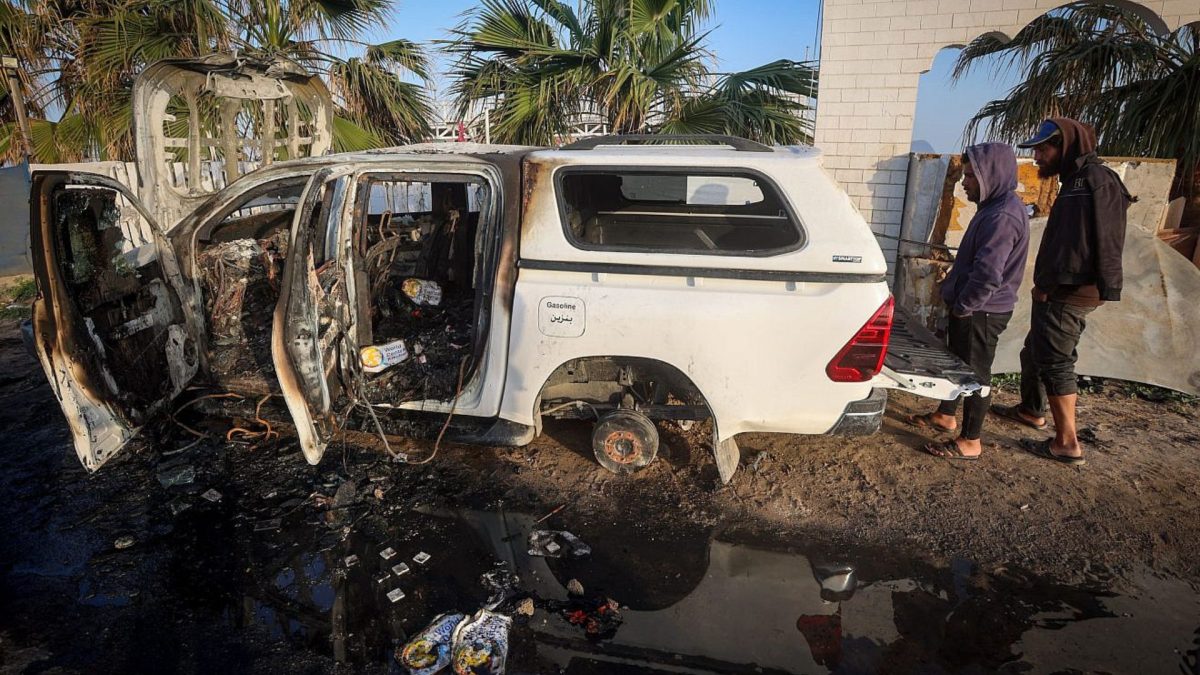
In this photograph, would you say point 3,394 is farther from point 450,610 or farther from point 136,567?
point 450,610

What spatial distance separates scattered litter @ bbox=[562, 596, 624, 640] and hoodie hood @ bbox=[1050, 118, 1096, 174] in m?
3.47

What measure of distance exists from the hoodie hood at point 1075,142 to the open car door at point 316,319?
3.99 metres

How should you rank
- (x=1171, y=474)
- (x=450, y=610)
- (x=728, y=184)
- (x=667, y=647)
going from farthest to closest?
1. (x=728, y=184)
2. (x=1171, y=474)
3. (x=450, y=610)
4. (x=667, y=647)

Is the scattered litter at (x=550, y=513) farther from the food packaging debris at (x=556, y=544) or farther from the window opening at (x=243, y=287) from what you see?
the window opening at (x=243, y=287)

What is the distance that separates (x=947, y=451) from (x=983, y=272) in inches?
43.1

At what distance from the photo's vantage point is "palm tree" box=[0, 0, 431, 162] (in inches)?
302

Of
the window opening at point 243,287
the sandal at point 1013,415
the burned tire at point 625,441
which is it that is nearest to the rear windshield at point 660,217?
the burned tire at point 625,441

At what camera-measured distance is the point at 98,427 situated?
10.9 feet

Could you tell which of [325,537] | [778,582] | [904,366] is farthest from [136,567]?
[904,366]

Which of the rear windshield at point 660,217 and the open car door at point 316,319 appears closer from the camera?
the open car door at point 316,319

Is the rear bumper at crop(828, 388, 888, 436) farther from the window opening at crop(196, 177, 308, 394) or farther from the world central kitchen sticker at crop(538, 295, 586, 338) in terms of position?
the window opening at crop(196, 177, 308, 394)

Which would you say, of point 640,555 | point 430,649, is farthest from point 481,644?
point 640,555

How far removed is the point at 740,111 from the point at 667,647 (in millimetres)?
6464

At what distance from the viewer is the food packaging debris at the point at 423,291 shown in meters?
4.52
